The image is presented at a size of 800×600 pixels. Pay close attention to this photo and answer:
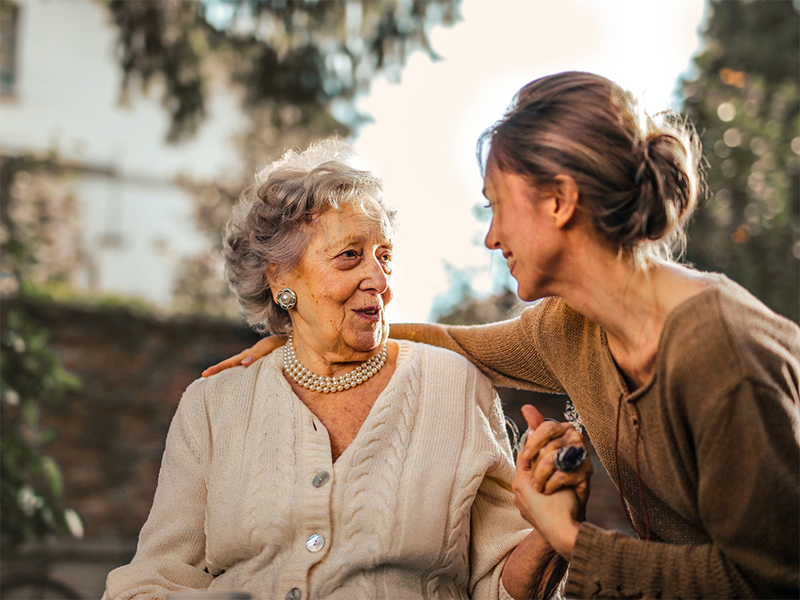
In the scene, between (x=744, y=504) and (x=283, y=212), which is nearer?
(x=744, y=504)

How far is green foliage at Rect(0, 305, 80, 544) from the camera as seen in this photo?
14.0 ft

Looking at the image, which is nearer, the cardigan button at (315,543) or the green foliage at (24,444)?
the cardigan button at (315,543)

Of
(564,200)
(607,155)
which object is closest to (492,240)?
(564,200)

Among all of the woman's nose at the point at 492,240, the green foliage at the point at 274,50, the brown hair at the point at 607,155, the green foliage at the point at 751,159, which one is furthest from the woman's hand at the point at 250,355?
the green foliage at the point at 751,159

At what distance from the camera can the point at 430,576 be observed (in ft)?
7.41

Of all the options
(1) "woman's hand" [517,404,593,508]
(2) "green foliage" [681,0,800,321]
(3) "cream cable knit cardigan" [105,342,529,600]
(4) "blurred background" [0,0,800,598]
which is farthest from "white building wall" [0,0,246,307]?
(1) "woman's hand" [517,404,593,508]

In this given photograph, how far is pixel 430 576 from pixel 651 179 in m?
1.19

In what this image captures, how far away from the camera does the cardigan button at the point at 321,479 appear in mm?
2256

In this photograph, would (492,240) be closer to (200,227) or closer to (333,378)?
(333,378)

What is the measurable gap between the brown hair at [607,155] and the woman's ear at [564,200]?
1cm

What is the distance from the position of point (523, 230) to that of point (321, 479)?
87cm

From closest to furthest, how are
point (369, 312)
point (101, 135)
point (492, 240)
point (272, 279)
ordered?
1. point (492, 240)
2. point (369, 312)
3. point (272, 279)
4. point (101, 135)

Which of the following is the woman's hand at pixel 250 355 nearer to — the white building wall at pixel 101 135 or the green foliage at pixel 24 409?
the green foliage at pixel 24 409

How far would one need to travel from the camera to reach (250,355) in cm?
264
